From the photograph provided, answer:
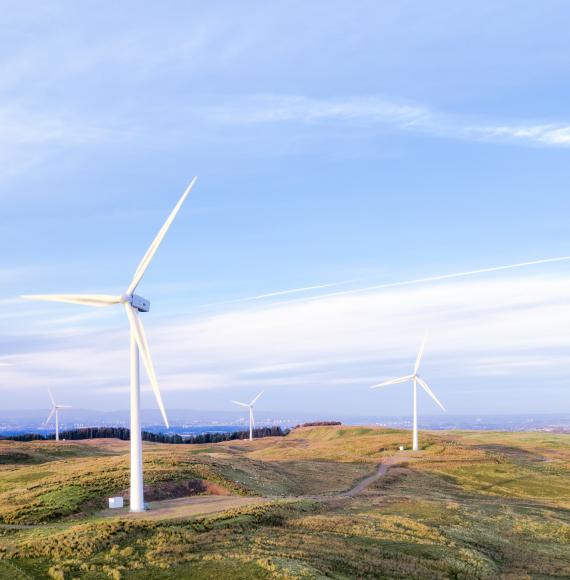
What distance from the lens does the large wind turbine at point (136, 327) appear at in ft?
160

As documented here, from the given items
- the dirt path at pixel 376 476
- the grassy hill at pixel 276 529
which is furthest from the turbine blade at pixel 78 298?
the dirt path at pixel 376 476

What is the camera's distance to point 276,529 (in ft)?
155

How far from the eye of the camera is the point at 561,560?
49750 mm

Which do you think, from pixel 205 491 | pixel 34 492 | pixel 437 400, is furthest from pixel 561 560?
pixel 437 400

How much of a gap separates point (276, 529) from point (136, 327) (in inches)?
764

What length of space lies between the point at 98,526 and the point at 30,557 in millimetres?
6112

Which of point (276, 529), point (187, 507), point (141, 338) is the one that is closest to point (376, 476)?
point (187, 507)

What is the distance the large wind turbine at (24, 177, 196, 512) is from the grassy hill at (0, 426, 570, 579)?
3.45 metres

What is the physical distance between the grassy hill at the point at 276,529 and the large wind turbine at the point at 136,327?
3.45 metres

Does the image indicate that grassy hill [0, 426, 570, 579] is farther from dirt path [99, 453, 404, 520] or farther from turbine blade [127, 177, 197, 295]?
turbine blade [127, 177, 197, 295]

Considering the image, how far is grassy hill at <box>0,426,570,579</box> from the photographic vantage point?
36188 mm

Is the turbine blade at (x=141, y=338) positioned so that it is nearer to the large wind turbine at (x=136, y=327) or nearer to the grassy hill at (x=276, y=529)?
the large wind turbine at (x=136, y=327)

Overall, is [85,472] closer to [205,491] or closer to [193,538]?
[205,491]

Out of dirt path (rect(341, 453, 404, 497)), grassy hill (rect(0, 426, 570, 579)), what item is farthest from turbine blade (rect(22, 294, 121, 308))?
dirt path (rect(341, 453, 404, 497))
